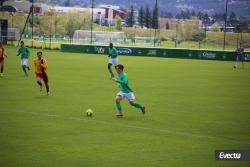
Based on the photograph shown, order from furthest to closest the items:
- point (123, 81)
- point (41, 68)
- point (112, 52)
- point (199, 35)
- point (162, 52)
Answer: point (199, 35) → point (162, 52) → point (112, 52) → point (41, 68) → point (123, 81)

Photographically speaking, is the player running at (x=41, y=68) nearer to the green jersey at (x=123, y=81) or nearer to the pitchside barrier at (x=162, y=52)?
the green jersey at (x=123, y=81)

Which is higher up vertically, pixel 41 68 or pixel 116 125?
pixel 41 68

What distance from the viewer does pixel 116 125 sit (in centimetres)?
1827

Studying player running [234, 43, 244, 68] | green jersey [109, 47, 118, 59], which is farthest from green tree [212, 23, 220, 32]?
green jersey [109, 47, 118, 59]

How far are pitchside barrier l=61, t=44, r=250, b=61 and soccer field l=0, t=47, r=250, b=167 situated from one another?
30101 millimetres

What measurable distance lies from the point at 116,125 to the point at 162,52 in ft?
156

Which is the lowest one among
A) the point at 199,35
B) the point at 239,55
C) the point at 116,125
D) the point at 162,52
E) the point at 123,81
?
the point at 116,125

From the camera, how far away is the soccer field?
44.8ft

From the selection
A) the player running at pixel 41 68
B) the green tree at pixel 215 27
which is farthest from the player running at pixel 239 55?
the green tree at pixel 215 27

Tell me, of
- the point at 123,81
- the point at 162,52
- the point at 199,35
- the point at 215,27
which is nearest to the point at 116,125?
the point at 123,81

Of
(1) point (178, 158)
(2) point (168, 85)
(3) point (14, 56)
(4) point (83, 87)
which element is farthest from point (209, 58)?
(1) point (178, 158)

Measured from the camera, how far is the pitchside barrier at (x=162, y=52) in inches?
2466

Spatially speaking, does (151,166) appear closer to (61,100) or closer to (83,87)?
(61,100)

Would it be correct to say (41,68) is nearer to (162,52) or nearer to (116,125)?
(116,125)
